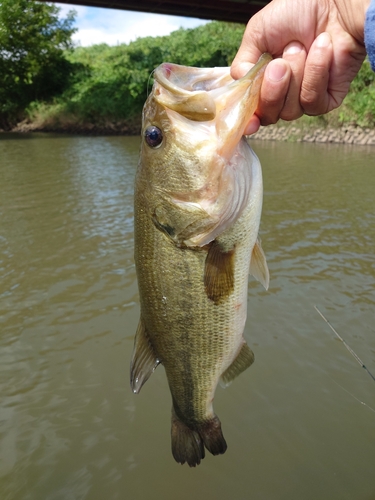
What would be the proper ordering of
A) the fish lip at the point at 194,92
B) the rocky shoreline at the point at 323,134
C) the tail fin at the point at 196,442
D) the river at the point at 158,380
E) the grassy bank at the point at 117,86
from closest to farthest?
1. the fish lip at the point at 194,92
2. the tail fin at the point at 196,442
3. the river at the point at 158,380
4. the rocky shoreline at the point at 323,134
5. the grassy bank at the point at 117,86

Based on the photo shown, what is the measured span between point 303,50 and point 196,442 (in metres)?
2.08

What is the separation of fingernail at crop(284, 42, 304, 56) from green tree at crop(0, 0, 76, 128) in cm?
3272

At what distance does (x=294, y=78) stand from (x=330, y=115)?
21.9 meters

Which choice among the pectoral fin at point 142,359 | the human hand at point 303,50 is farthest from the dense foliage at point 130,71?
the pectoral fin at point 142,359

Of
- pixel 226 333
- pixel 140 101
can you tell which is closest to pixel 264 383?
pixel 226 333

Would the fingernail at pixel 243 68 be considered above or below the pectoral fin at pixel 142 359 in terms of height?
above

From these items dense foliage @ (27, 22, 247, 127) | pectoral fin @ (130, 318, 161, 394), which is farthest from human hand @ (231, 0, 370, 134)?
dense foliage @ (27, 22, 247, 127)

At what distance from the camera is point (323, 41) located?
5.96 feet

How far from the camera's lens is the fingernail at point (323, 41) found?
181 cm

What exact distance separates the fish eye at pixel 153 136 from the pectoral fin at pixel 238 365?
1.16m

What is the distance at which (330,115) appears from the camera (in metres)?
21.5

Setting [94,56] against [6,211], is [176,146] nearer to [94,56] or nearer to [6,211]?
[6,211]

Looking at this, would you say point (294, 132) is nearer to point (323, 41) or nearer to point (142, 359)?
point (323, 41)

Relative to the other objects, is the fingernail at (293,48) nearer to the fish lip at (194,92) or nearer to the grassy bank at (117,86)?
the fish lip at (194,92)
